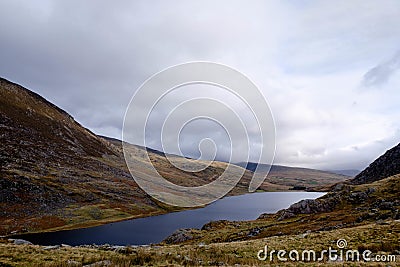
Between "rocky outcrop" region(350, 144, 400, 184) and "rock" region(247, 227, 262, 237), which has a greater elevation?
"rocky outcrop" region(350, 144, 400, 184)

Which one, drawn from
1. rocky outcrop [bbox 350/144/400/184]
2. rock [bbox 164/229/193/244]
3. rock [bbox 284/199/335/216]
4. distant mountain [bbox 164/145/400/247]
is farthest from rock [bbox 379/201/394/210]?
rocky outcrop [bbox 350/144/400/184]

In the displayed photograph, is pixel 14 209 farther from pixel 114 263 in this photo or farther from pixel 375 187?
pixel 375 187

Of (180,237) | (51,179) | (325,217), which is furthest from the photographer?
(51,179)

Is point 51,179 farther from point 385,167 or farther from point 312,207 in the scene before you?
point 385,167

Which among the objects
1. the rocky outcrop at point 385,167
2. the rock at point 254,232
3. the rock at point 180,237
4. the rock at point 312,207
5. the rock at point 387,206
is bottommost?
the rock at point 180,237

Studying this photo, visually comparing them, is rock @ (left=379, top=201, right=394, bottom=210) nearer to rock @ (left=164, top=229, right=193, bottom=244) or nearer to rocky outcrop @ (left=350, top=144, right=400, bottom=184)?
rock @ (left=164, top=229, right=193, bottom=244)

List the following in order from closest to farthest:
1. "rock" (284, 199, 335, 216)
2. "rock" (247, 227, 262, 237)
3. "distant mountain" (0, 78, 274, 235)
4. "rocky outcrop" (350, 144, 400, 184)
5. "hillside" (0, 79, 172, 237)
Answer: "rock" (247, 227, 262, 237) < "rock" (284, 199, 335, 216) < "distant mountain" (0, 78, 274, 235) < "hillside" (0, 79, 172, 237) < "rocky outcrop" (350, 144, 400, 184)

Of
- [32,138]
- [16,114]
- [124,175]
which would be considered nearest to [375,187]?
[124,175]

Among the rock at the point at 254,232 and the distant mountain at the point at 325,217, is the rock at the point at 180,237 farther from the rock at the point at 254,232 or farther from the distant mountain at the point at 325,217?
the rock at the point at 254,232

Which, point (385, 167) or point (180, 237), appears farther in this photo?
point (385, 167)

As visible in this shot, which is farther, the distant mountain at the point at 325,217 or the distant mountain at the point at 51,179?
the distant mountain at the point at 51,179

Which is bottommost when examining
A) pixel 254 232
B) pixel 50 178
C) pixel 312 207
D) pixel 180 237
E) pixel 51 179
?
pixel 180 237

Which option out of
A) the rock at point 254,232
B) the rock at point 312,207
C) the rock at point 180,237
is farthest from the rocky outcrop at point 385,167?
the rock at point 180,237

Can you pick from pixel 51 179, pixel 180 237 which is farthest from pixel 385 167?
pixel 51 179
